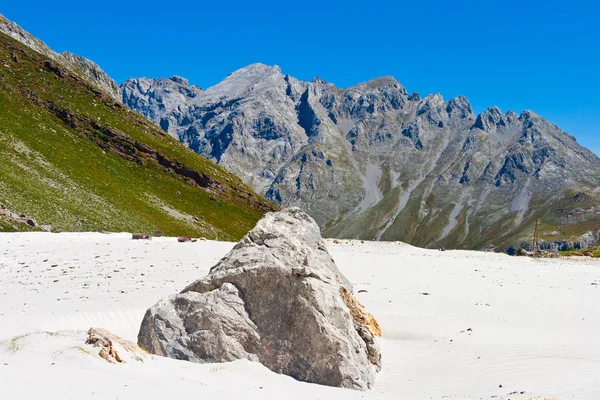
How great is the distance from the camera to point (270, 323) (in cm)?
1416

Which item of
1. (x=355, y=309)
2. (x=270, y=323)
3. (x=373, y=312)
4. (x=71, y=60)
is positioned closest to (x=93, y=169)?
(x=373, y=312)

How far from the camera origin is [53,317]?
17.1 m

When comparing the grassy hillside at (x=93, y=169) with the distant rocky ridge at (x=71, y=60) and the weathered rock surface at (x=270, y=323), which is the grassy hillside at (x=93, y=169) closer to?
the distant rocky ridge at (x=71, y=60)

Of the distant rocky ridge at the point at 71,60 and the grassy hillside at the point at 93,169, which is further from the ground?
the distant rocky ridge at the point at 71,60

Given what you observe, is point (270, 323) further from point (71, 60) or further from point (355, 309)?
point (71, 60)

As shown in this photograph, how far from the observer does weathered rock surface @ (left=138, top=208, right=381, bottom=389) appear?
13.4 metres

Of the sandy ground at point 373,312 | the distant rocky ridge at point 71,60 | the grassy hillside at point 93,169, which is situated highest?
the distant rocky ridge at point 71,60

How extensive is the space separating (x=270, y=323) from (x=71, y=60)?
14796 centimetres

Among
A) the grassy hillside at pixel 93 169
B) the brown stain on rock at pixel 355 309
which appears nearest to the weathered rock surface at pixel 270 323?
the brown stain on rock at pixel 355 309

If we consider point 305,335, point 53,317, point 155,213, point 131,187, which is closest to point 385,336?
point 305,335

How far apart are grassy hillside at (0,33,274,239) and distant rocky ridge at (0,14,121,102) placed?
27.7 meters

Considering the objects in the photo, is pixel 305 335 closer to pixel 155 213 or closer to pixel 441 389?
pixel 441 389

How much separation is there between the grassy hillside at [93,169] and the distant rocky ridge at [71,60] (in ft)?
90.8

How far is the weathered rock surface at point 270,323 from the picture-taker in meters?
13.4
